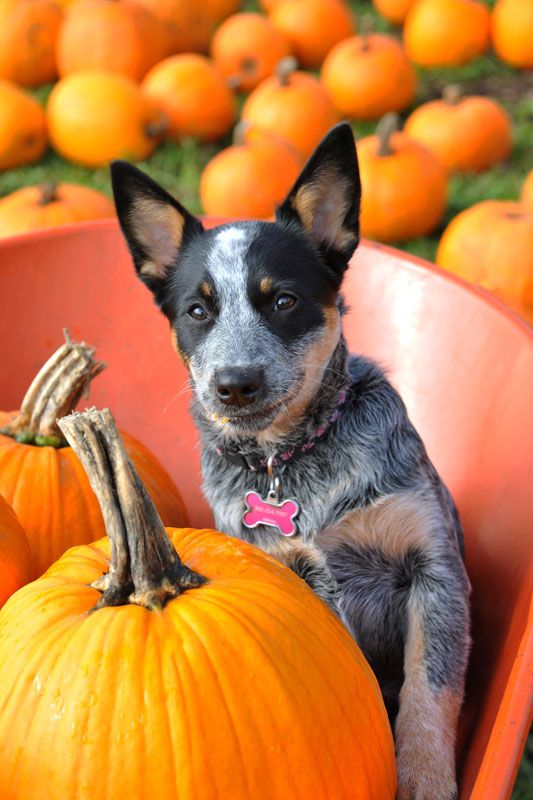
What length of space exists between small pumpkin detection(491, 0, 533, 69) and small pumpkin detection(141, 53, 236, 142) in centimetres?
198

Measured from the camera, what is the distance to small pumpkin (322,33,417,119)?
5863 mm

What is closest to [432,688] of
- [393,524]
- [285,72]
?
[393,524]

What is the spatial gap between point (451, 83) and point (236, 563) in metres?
5.61

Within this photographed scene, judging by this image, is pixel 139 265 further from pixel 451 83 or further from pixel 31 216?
pixel 451 83

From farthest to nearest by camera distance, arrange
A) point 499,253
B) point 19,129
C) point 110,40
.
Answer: point 110,40 < point 19,129 < point 499,253

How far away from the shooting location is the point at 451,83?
6410 millimetres

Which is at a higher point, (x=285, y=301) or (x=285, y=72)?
(x=285, y=72)

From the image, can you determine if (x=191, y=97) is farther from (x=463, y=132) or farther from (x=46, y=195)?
(x=46, y=195)

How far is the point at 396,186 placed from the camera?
4.60 m

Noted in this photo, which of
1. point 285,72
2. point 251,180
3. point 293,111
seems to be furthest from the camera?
point 285,72

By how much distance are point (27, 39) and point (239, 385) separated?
5514mm

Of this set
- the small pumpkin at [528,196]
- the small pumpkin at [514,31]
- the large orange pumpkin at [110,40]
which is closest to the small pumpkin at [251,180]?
the small pumpkin at [528,196]

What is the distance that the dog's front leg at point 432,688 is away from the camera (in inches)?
66.8

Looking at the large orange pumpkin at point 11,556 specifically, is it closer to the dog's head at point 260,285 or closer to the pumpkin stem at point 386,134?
the dog's head at point 260,285
